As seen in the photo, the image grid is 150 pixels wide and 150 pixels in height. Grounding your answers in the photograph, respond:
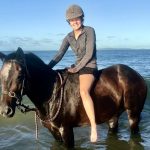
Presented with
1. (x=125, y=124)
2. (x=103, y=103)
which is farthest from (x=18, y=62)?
(x=125, y=124)

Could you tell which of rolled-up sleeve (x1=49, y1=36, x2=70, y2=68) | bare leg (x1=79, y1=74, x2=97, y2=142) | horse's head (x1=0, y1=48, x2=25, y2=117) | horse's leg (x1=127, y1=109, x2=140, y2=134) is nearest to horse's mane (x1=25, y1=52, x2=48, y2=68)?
horse's head (x1=0, y1=48, x2=25, y2=117)

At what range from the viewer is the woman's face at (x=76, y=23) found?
6160 mm

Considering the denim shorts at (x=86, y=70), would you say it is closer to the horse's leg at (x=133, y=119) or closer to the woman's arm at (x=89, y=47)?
the woman's arm at (x=89, y=47)

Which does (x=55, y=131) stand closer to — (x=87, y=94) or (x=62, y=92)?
(x=62, y=92)

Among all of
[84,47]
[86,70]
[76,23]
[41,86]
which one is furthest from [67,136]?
[76,23]

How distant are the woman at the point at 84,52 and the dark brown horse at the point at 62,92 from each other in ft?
0.93

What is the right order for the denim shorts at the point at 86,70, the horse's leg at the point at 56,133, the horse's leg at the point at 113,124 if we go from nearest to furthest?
the denim shorts at the point at 86,70
the horse's leg at the point at 56,133
the horse's leg at the point at 113,124

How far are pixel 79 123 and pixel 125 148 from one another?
4.74 feet

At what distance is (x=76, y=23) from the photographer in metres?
6.21

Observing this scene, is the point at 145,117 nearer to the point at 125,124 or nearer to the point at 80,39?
the point at 125,124

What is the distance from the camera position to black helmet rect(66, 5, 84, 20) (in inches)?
239

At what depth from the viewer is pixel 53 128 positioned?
6.45 meters

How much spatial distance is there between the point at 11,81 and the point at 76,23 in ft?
5.66

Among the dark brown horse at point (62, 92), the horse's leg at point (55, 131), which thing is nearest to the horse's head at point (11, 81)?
the dark brown horse at point (62, 92)
